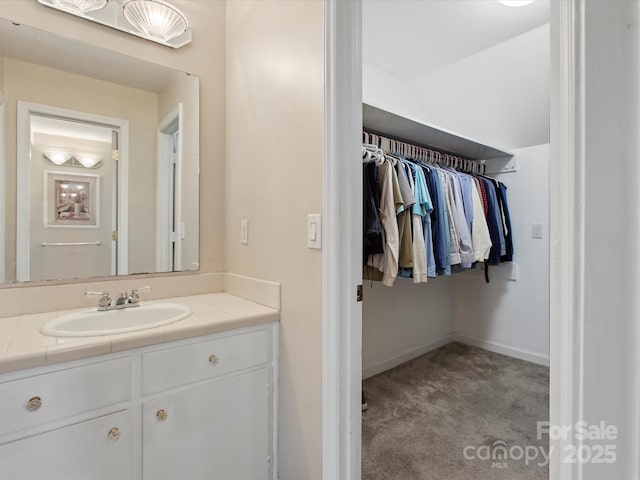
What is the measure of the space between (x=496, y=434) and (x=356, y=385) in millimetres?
1198

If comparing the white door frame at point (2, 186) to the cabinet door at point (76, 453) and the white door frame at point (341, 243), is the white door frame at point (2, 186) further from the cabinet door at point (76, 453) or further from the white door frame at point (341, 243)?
the white door frame at point (341, 243)

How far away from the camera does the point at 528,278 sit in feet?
9.11

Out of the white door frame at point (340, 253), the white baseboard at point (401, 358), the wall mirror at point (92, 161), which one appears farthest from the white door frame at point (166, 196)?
the white baseboard at point (401, 358)

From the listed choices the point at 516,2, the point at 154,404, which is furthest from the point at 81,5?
the point at 516,2

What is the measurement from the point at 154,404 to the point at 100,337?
0.29 m

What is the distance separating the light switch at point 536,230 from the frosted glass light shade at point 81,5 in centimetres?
322

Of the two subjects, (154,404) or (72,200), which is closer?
(154,404)

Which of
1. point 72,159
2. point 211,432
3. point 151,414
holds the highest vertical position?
point 72,159

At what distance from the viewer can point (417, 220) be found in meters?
1.97

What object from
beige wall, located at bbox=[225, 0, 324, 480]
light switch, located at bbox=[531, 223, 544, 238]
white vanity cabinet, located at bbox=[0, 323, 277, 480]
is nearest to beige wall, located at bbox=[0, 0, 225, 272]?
beige wall, located at bbox=[225, 0, 324, 480]

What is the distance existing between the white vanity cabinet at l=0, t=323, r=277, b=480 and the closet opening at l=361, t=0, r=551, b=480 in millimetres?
653

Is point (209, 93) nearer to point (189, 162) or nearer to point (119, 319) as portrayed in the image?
point (189, 162)

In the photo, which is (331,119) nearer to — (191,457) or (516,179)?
(191,457)

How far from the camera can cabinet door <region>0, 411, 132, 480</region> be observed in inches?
35.1
